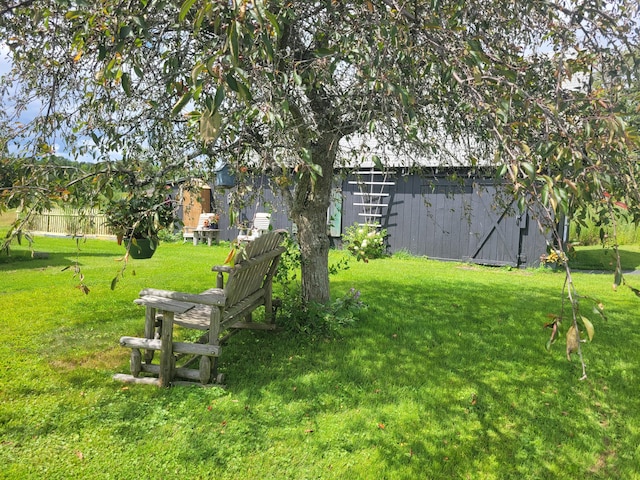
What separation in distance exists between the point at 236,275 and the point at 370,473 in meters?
1.77

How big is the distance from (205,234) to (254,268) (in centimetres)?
1045

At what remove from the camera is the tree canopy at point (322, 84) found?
1956mm

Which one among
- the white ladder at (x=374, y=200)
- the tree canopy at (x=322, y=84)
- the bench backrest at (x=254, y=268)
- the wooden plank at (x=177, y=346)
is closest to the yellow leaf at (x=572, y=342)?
the tree canopy at (x=322, y=84)

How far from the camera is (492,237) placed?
36.3ft

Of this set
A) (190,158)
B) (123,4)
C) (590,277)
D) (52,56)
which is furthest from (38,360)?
(590,277)

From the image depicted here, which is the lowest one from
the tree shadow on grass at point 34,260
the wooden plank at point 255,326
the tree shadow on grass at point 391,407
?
the tree shadow on grass at point 391,407

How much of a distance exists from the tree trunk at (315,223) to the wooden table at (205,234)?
371 inches

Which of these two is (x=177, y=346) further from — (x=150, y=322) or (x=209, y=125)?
(x=209, y=125)

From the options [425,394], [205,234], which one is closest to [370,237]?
[205,234]

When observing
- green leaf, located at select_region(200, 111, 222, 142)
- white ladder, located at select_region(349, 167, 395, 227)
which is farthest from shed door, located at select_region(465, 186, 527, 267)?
green leaf, located at select_region(200, 111, 222, 142)

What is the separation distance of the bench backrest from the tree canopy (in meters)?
0.39

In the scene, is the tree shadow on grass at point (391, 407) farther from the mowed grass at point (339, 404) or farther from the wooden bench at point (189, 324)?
the wooden bench at point (189, 324)

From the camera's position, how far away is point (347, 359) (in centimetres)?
441

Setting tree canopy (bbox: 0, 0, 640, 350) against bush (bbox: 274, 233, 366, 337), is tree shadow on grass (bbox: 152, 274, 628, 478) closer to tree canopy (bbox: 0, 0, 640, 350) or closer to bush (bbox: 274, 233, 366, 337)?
bush (bbox: 274, 233, 366, 337)
